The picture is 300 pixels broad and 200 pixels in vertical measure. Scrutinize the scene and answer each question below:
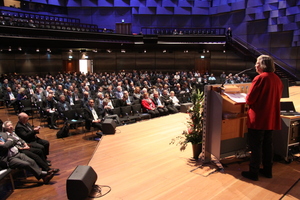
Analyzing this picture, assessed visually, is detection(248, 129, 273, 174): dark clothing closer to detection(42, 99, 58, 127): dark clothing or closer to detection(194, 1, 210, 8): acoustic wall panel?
detection(42, 99, 58, 127): dark clothing

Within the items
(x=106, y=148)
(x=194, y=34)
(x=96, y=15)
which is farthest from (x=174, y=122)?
(x=96, y=15)

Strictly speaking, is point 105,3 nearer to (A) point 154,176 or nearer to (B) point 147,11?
(B) point 147,11

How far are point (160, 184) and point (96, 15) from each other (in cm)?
2131

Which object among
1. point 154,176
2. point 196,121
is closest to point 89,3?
point 196,121

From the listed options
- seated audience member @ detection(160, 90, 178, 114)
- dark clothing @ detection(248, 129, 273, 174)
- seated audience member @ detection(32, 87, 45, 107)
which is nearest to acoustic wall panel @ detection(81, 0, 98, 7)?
seated audience member @ detection(32, 87, 45, 107)

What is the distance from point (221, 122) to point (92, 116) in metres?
4.62

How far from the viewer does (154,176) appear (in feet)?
10.4

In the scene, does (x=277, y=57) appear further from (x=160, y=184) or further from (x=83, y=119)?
(x=160, y=184)

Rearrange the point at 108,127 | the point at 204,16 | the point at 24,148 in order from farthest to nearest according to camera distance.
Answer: the point at 204,16
the point at 108,127
the point at 24,148

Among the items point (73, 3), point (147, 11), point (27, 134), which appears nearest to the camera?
point (27, 134)

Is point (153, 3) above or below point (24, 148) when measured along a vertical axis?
above

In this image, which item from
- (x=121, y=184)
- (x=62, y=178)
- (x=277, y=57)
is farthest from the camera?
(x=277, y=57)

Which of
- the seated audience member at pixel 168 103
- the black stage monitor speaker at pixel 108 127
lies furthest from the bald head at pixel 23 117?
the seated audience member at pixel 168 103

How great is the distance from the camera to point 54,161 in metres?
5.09
